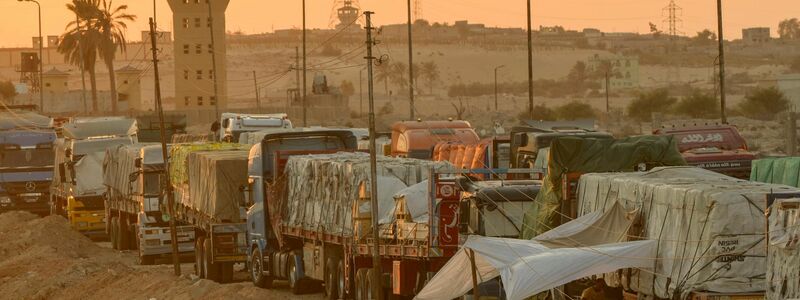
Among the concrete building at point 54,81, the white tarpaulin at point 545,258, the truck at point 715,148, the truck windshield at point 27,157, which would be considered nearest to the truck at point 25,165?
the truck windshield at point 27,157

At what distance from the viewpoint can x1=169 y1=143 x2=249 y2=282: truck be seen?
39344 mm

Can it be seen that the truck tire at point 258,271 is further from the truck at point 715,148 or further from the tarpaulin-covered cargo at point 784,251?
the tarpaulin-covered cargo at point 784,251

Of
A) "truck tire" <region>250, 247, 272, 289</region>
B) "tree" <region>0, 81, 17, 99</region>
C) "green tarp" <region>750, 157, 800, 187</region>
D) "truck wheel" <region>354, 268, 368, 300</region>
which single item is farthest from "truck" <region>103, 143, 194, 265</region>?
"tree" <region>0, 81, 17, 99</region>

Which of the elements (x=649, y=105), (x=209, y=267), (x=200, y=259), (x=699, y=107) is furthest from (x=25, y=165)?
(x=649, y=105)

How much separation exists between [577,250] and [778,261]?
13.8 feet

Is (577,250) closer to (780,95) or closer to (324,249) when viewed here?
(324,249)

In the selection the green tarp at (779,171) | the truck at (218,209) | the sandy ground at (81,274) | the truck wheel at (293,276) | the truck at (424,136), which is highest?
the truck at (424,136)

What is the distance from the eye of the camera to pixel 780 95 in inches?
4830

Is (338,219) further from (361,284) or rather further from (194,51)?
(194,51)

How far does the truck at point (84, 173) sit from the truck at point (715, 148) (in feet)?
82.5

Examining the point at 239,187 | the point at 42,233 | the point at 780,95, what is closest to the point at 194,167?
the point at 239,187

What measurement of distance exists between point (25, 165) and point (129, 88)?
93325 millimetres

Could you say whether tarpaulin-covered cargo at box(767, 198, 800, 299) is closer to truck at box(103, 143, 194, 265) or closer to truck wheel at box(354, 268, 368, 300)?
truck wheel at box(354, 268, 368, 300)

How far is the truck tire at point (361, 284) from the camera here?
3088 centimetres
